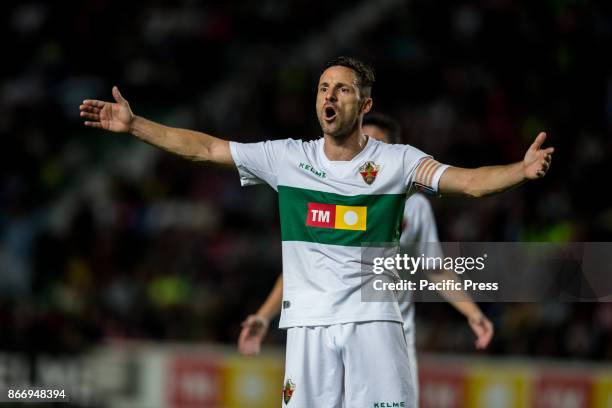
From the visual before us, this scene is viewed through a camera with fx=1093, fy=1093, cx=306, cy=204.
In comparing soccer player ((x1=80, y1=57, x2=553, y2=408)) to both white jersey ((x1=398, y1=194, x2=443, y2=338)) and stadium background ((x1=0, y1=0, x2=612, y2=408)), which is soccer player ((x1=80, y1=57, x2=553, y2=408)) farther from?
stadium background ((x1=0, y1=0, x2=612, y2=408))

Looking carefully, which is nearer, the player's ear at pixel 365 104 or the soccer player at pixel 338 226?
the soccer player at pixel 338 226

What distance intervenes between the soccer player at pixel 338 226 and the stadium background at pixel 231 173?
473 cm

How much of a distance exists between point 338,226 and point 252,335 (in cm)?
116

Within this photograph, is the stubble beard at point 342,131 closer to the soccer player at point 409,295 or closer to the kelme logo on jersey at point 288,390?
the soccer player at point 409,295

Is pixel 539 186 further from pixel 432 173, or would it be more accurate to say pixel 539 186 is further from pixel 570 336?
pixel 432 173

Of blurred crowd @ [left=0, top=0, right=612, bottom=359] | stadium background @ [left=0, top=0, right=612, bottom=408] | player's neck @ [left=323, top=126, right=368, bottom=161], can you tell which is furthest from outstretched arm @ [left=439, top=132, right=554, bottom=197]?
blurred crowd @ [left=0, top=0, right=612, bottom=359]

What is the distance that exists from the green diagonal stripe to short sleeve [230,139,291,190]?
18 cm

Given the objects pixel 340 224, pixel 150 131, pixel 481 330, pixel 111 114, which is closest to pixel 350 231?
pixel 340 224

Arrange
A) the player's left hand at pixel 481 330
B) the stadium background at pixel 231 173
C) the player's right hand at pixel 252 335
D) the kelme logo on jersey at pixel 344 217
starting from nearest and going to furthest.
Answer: the kelme logo on jersey at pixel 344 217 → the player's right hand at pixel 252 335 → the player's left hand at pixel 481 330 → the stadium background at pixel 231 173

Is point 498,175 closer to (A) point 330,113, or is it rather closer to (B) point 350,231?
(B) point 350,231

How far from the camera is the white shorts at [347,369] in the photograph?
535cm

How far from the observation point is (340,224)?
5.43 m

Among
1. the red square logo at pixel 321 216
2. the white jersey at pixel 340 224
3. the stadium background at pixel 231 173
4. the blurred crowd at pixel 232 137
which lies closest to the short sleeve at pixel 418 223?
the white jersey at pixel 340 224

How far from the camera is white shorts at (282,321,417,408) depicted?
17.5 ft
